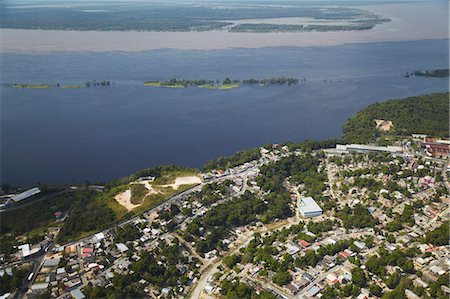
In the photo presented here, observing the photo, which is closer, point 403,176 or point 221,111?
point 403,176

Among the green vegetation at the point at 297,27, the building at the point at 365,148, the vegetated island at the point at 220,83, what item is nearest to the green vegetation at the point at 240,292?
the building at the point at 365,148

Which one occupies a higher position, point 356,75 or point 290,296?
point 356,75

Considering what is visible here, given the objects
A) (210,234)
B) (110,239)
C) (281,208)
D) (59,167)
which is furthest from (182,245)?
(59,167)

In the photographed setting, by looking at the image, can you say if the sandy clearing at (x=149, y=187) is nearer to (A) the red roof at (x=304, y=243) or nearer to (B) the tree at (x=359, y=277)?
(A) the red roof at (x=304, y=243)

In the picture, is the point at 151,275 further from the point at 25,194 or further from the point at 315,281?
the point at 25,194

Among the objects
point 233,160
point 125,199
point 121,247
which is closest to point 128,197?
point 125,199

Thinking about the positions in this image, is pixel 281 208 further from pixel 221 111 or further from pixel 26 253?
pixel 221 111
